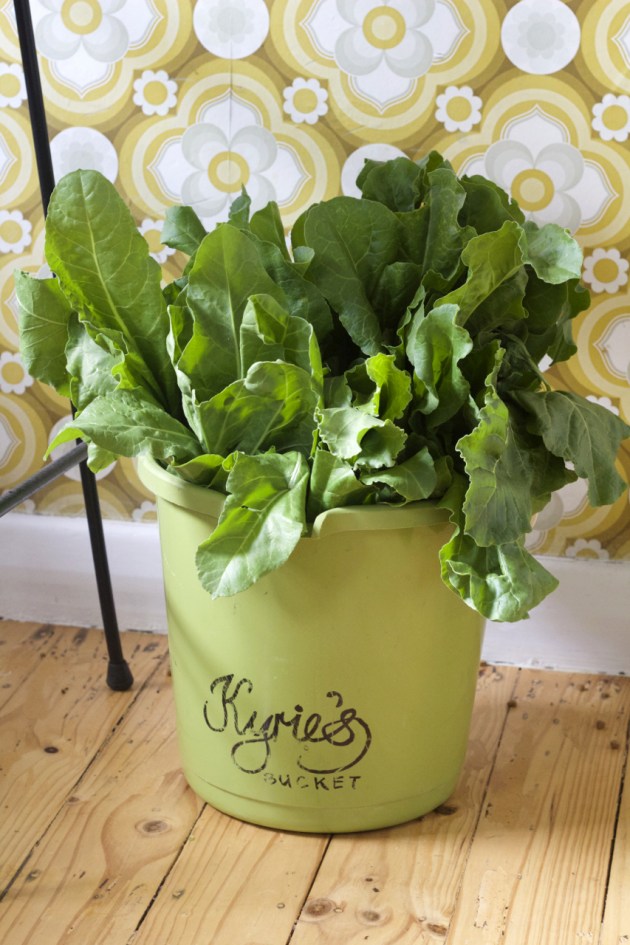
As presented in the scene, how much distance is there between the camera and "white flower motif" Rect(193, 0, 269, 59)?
44.1 inches

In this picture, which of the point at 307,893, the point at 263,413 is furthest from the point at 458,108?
the point at 307,893

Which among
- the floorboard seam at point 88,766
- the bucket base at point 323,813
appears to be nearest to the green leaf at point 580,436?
the bucket base at point 323,813

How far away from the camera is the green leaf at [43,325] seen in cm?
92

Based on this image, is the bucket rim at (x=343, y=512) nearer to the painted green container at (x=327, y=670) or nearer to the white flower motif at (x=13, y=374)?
the painted green container at (x=327, y=670)

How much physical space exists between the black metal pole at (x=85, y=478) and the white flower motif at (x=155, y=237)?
0.43 ft

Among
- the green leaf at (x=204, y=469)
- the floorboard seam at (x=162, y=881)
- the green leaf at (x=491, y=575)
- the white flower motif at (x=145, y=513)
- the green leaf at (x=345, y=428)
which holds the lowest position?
the floorboard seam at (x=162, y=881)

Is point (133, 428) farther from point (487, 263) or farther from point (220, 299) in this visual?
point (487, 263)

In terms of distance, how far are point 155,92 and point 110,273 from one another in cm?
35

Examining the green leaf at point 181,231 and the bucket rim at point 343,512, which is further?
the green leaf at point 181,231

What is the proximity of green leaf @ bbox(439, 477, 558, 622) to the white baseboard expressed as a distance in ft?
1.32

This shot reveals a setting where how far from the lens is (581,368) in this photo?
1.18 meters

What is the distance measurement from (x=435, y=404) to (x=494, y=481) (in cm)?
8

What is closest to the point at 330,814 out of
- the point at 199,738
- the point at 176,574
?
the point at 199,738

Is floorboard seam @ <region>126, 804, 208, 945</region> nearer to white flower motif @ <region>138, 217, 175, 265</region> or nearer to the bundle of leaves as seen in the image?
the bundle of leaves
